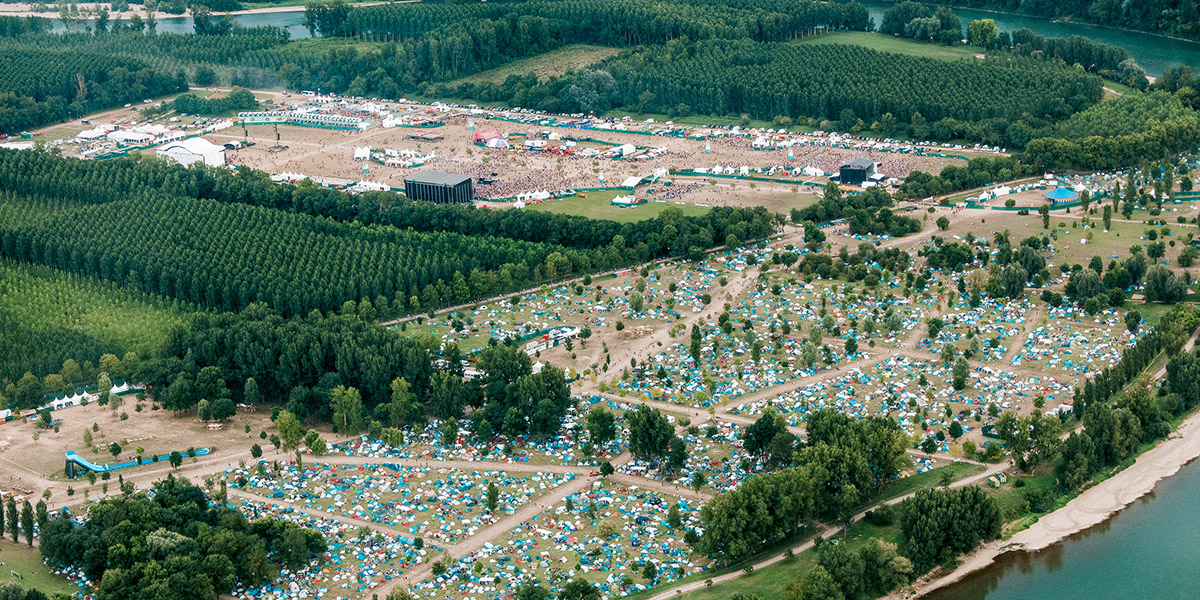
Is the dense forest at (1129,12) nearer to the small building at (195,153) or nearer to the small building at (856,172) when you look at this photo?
the small building at (856,172)

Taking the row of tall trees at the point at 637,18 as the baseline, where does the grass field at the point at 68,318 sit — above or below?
below

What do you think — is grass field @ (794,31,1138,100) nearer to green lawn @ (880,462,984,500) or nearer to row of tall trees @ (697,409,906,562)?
green lawn @ (880,462,984,500)

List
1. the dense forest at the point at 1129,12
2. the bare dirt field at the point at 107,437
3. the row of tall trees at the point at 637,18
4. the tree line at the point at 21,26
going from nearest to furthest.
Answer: the bare dirt field at the point at 107,437
the row of tall trees at the point at 637,18
the dense forest at the point at 1129,12
the tree line at the point at 21,26

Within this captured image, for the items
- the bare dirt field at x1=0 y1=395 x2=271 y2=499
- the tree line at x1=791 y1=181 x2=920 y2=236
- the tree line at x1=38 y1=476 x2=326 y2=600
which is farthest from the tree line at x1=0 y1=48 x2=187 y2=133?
the tree line at x1=38 y1=476 x2=326 y2=600

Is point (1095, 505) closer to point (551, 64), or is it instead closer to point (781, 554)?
point (781, 554)

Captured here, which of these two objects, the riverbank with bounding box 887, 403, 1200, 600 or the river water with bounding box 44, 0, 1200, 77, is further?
the river water with bounding box 44, 0, 1200, 77

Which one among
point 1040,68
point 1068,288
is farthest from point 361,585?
point 1040,68

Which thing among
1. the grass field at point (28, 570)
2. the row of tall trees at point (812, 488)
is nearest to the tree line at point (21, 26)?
the grass field at point (28, 570)
